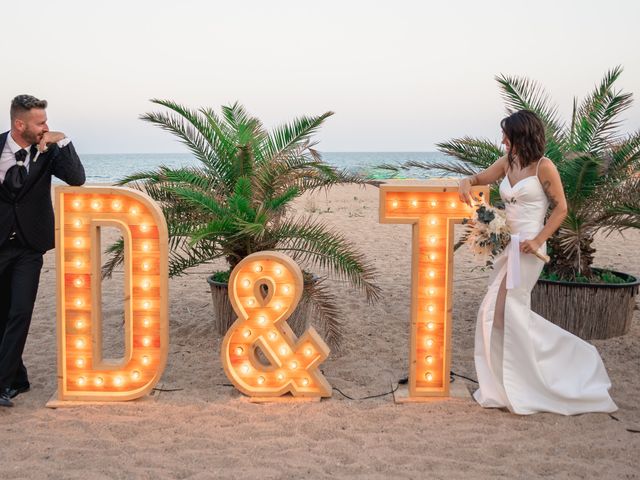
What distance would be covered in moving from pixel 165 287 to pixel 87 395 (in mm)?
1102

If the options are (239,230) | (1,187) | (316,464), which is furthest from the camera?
(239,230)

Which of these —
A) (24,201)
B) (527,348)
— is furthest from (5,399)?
(527,348)

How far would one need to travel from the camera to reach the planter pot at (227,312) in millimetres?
7316

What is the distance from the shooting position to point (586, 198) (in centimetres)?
762

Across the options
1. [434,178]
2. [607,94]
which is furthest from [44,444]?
[607,94]

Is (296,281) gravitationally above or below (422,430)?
above

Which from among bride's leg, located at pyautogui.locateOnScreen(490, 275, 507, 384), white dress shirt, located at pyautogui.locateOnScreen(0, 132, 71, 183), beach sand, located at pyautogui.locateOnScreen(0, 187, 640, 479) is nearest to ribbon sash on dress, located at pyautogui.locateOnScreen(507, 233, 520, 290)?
bride's leg, located at pyautogui.locateOnScreen(490, 275, 507, 384)

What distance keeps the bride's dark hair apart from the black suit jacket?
3.33 meters

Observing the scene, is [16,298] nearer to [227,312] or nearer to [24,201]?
[24,201]

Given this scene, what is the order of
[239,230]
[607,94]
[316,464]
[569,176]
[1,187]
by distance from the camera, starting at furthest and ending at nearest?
[607,94], [569,176], [239,230], [1,187], [316,464]

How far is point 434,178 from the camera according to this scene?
843 centimetres

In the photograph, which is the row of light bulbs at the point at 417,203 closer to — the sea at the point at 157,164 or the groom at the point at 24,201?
the groom at the point at 24,201

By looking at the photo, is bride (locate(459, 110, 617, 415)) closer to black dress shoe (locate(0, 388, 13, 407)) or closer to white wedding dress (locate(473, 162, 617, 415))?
→ white wedding dress (locate(473, 162, 617, 415))

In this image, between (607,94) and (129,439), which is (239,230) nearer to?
(129,439)
